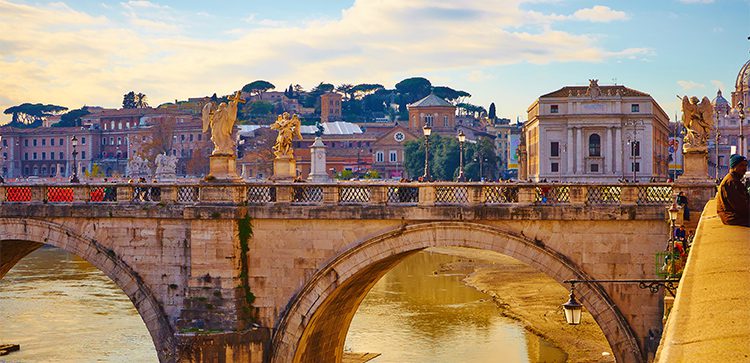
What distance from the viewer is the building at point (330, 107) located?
6407 inches

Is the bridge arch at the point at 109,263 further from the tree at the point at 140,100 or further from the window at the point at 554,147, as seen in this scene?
the tree at the point at 140,100

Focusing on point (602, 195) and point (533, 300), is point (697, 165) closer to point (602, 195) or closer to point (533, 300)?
point (602, 195)

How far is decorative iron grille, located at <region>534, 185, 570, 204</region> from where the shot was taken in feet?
56.6

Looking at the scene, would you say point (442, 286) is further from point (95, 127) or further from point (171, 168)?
point (95, 127)

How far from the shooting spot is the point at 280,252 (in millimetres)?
18625

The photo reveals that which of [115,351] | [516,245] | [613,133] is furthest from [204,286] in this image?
[613,133]

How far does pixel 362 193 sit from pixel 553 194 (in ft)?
11.6

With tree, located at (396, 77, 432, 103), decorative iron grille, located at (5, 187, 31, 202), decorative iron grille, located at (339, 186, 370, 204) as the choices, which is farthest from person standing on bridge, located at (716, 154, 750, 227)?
tree, located at (396, 77, 432, 103)

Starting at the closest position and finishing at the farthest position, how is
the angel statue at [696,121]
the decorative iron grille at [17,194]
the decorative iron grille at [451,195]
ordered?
1. the angel statue at [696,121]
2. the decorative iron grille at [451,195]
3. the decorative iron grille at [17,194]

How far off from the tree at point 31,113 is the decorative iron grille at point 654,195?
178 meters

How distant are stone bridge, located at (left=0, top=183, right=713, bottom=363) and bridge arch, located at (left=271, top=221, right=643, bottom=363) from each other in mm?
23

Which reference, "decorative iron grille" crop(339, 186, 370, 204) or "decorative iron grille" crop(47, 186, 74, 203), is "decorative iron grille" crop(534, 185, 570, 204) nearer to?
"decorative iron grille" crop(339, 186, 370, 204)

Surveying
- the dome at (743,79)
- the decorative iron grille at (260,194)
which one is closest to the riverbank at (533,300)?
the decorative iron grille at (260,194)

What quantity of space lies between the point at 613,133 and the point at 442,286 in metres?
31.3
